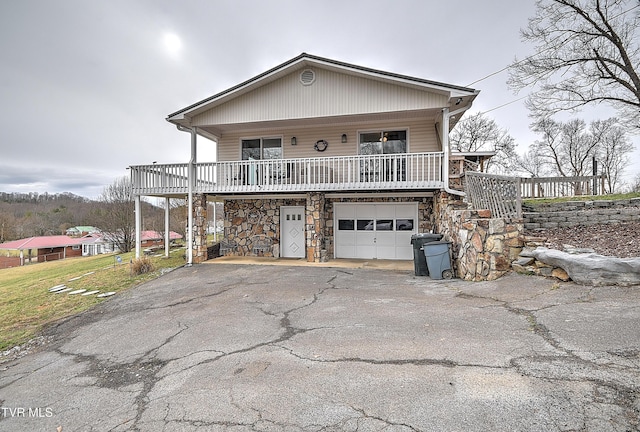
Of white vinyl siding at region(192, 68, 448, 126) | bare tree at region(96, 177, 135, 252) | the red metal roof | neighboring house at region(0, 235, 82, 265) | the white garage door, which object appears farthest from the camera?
neighboring house at region(0, 235, 82, 265)

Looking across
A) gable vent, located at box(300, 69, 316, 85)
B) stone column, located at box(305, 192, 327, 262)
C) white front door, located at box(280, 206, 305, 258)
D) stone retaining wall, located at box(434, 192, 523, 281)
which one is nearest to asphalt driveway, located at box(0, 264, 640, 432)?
stone retaining wall, located at box(434, 192, 523, 281)

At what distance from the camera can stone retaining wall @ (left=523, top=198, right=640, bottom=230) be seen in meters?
7.72

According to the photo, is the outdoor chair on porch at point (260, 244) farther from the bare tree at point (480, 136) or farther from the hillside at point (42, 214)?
the bare tree at point (480, 136)

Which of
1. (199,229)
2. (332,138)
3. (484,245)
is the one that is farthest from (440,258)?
(199,229)

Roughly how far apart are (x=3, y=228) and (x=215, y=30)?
46368mm

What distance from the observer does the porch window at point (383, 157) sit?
10617 millimetres

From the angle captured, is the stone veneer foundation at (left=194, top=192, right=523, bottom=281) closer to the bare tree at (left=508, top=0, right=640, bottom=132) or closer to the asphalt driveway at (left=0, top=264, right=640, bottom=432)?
the asphalt driveway at (left=0, top=264, right=640, bottom=432)

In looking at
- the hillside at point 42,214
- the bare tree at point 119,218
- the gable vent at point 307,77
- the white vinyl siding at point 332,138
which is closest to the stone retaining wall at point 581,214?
the white vinyl siding at point 332,138

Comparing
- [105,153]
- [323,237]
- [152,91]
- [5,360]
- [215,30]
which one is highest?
[215,30]

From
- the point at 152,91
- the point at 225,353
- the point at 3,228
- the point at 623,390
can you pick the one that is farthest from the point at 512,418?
the point at 3,228

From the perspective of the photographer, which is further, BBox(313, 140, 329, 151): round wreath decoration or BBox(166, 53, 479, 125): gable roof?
BBox(313, 140, 329, 151): round wreath decoration

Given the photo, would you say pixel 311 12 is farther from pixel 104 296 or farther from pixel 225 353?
pixel 225 353

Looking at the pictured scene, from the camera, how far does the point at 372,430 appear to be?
7.54ft

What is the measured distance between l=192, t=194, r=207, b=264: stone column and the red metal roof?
103 feet
